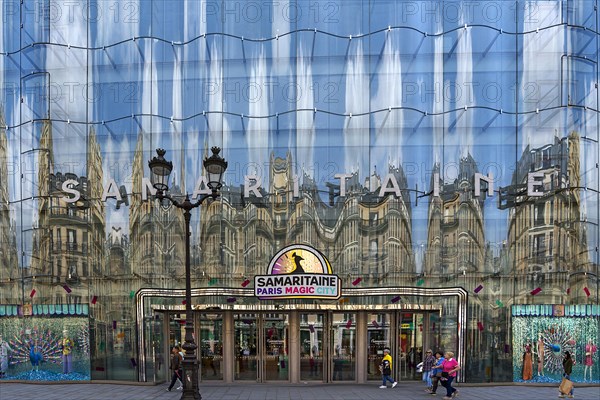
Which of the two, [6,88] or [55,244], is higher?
[6,88]

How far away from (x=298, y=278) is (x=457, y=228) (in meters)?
5.62

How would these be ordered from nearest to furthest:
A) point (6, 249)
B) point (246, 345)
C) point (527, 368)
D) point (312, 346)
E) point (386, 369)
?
point (386, 369) → point (527, 368) → point (312, 346) → point (246, 345) → point (6, 249)

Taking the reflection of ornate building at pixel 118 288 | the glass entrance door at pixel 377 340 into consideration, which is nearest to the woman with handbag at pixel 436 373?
the glass entrance door at pixel 377 340

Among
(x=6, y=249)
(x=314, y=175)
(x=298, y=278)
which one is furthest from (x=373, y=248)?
(x=6, y=249)

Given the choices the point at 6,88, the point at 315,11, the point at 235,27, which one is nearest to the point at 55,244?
the point at 6,88

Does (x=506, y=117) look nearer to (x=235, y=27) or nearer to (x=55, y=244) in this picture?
(x=235, y=27)

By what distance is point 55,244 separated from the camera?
18.4 meters

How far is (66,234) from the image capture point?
18359 mm

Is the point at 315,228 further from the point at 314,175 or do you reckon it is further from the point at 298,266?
the point at 314,175

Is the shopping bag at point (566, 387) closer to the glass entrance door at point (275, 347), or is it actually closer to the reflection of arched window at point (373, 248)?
the reflection of arched window at point (373, 248)

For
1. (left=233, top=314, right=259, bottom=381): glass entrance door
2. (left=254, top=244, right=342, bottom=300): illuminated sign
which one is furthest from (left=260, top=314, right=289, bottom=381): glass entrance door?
(left=254, top=244, right=342, bottom=300): illuminated sign

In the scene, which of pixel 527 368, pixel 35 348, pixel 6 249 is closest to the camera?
pixel 527 368

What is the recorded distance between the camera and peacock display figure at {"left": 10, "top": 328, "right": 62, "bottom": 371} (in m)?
Answer: 18.2

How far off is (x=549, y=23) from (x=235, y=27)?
1076 centimetres
